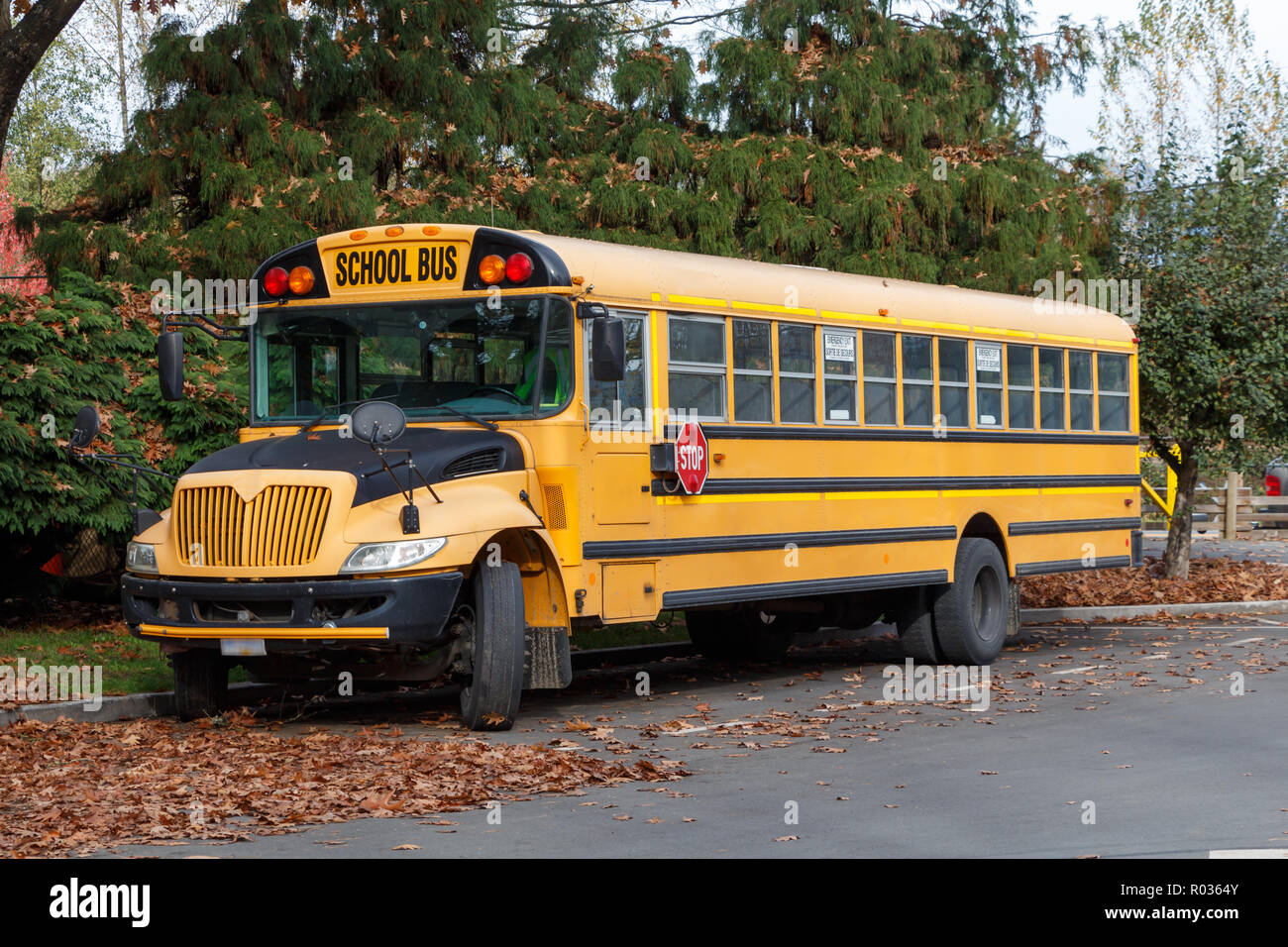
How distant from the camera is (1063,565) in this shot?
49.8ft

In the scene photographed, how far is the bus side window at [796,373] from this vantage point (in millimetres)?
12109

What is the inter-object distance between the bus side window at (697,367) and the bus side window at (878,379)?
1.73 m

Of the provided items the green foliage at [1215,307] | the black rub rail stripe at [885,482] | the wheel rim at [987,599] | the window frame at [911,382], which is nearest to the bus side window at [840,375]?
the black rub rail stripe at [885,482]

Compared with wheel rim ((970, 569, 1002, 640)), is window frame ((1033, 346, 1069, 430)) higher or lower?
higher

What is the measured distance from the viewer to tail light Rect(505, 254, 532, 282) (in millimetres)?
10484

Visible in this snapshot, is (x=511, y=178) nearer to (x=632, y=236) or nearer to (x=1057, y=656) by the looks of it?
(x=632, y=236)

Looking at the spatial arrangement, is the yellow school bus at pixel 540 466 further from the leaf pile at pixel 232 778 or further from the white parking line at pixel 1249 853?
the white parking line at pixel 1249 853

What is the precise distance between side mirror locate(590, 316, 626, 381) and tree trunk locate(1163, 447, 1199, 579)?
12355 mm

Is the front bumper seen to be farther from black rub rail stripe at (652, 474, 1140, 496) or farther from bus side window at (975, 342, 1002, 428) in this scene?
bus side window at (975, 342, 1002, 428)

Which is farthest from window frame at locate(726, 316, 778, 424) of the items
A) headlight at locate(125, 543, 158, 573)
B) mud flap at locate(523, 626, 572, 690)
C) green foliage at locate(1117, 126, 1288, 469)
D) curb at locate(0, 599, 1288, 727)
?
green foliage at locate(1117, 126, 1288, 469)

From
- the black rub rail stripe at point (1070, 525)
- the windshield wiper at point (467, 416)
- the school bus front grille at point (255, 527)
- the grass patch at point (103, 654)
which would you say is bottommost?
the grass patch at point (103, 654)

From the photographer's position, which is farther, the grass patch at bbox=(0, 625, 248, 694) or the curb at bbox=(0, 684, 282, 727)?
the grass patch at bbox=(0, 625, 248, 694)

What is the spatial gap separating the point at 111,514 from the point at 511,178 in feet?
25.1

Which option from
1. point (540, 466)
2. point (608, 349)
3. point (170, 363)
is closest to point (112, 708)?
point (170, 363)
